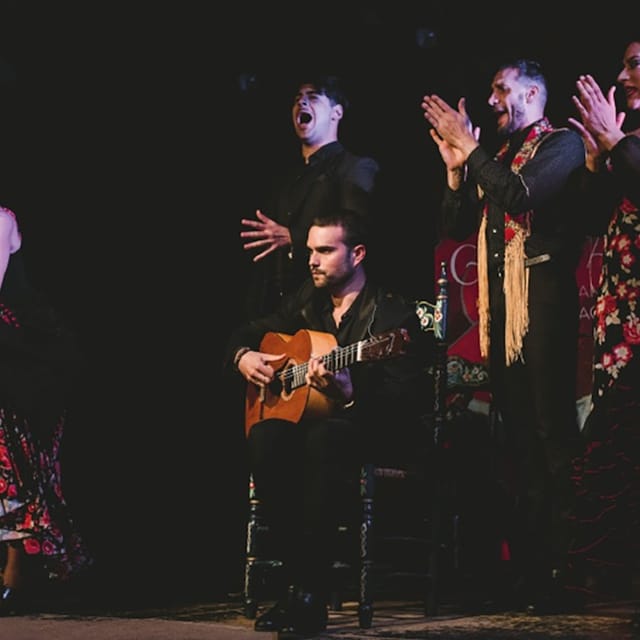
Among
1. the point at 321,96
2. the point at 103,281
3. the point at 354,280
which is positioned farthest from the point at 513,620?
the point at 103,281

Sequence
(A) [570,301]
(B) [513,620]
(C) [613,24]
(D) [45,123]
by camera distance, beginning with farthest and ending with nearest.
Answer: (D) [45,123]
(C) [613,24]
(A) [570,301]
(B) [513,620]

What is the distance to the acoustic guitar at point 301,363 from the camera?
3.36 meters

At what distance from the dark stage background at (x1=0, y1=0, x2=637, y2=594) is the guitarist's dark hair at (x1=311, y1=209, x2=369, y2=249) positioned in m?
0.75

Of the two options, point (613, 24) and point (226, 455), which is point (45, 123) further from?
point (613, 24)

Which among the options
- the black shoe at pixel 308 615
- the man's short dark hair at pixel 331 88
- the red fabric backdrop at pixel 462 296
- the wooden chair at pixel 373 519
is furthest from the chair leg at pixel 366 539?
the man's short dark hair at pixel 331 88

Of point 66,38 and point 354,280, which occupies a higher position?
point 66,38

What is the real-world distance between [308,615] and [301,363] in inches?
32.9

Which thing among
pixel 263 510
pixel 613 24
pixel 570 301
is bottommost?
pixel 263 510

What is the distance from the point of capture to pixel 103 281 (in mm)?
4875

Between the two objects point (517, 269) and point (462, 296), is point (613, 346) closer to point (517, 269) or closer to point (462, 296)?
point (517, 269)

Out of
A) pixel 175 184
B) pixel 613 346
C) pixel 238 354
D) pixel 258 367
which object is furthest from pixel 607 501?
pixel 175 184

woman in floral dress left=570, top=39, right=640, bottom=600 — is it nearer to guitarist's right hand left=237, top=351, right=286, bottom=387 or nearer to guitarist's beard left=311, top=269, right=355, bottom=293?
guitarist's beard left=311, top=269, right=355, bottom=293

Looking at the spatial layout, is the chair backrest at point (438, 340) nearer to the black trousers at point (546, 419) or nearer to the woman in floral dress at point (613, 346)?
the black trousers at point (546, 419)

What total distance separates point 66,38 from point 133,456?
1800 millimetres
